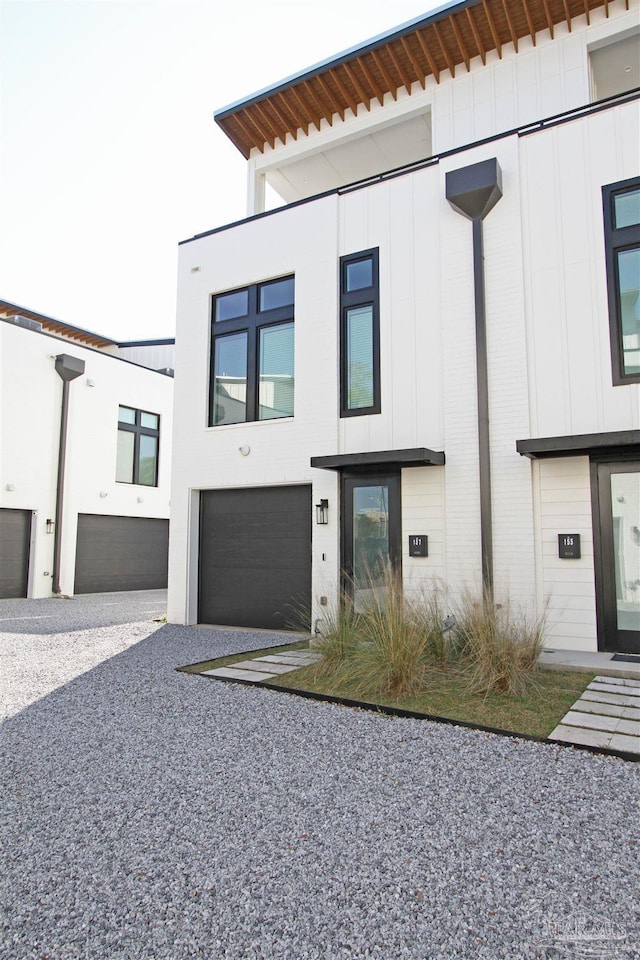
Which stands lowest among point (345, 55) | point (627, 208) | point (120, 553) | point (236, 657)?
point (236, 657)

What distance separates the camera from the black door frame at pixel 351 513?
23.2 ft

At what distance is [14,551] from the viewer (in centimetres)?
1246

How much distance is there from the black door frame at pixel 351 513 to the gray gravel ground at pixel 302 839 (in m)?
3.10

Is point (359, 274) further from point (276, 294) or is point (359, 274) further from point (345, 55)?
point (345, 55)

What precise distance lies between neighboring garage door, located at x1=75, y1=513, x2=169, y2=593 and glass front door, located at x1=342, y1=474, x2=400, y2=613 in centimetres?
853

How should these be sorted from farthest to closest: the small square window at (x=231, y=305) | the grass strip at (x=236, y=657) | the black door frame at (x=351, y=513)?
the small square window at (x=231, y=305), the black door frame at (x=351, y=513), the grass strip at (x=236, y=657)

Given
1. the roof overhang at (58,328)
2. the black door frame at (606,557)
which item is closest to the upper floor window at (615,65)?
the black door frame at (606,557)

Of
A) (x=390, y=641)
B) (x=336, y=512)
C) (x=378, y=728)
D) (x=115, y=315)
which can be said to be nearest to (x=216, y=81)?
(x=336, y=512)

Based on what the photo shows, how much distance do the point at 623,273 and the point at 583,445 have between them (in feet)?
6.35

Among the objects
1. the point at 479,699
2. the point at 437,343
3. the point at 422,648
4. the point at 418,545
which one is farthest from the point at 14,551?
the point at 479,699

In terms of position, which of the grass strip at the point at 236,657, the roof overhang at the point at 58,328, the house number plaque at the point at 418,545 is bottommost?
the grass strip at the point at 236,657

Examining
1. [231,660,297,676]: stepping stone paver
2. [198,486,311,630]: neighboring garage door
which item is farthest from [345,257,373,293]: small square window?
[231,660,297,676]: stepping stone paver

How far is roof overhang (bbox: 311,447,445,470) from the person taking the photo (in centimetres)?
651

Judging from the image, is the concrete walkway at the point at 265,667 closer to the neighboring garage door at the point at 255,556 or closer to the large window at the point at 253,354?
the neighboring garage door at the point at 255,556
